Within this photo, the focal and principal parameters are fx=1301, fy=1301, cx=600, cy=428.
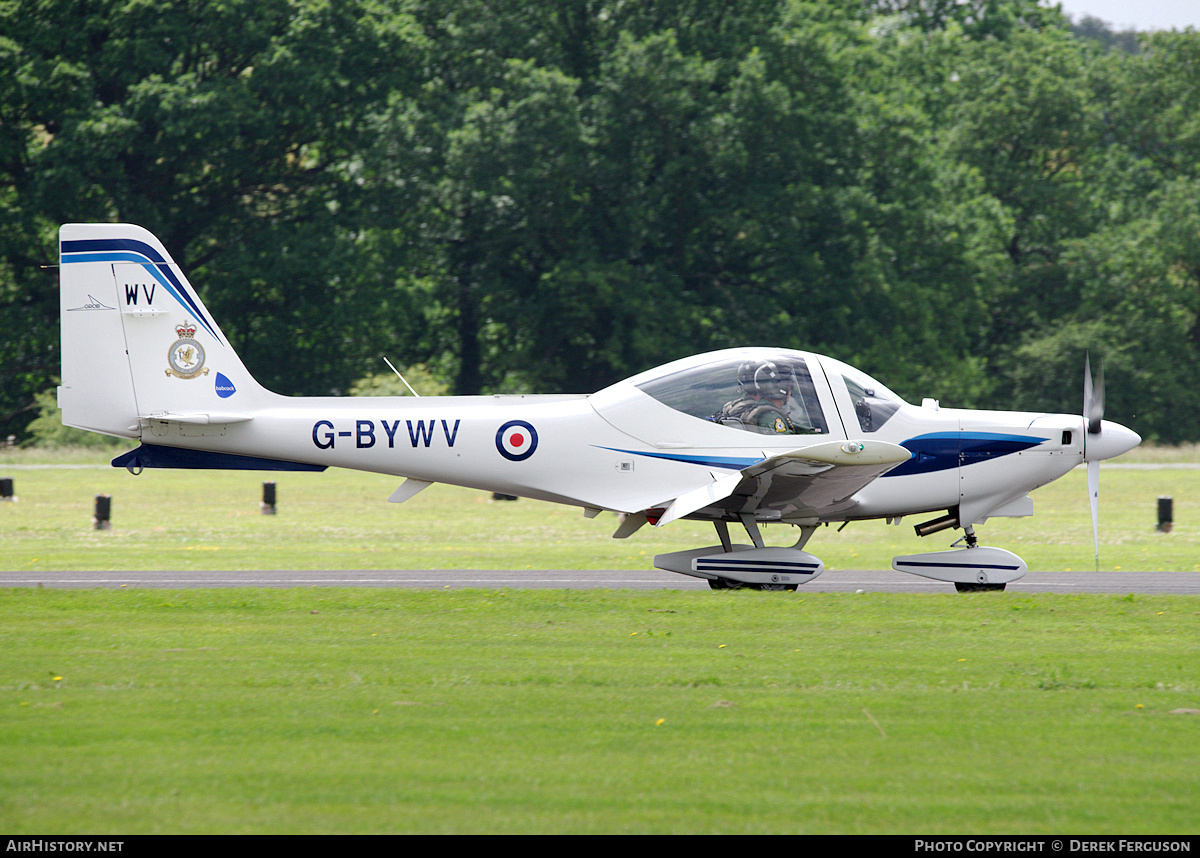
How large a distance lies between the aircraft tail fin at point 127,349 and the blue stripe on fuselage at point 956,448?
679cm

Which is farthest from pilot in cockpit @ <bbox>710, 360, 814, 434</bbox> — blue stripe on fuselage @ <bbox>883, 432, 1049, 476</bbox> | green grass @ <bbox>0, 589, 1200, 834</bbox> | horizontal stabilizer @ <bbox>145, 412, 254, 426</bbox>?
horizontal stabilizer @ <bbox>145, 412, 254, 426</bbox>

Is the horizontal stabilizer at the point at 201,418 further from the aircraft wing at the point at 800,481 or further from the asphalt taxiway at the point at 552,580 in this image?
the aircraft wing at the point at 800,481

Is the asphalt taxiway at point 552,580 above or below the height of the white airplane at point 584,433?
below

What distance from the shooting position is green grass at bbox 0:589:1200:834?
227 inches

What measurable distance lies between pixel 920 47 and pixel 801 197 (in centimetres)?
2135

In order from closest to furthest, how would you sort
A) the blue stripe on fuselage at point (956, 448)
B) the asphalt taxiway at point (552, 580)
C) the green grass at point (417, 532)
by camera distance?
the blue stripe on fuselage at point (956, 448) < the asphalt taxiway at point (552, 580) < the green grass at point (417, 532)

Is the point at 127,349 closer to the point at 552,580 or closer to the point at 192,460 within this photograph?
the point at 192,460

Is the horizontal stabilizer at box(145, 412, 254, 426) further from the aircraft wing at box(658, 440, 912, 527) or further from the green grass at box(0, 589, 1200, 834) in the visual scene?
the aircraft wing at box(658, 440, 912, 527)

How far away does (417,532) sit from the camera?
72.8 ft

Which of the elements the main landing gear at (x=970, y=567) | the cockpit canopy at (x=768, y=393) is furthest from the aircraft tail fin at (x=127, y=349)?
the main landing gear at (x=970, y=567)

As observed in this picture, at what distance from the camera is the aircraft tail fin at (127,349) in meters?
13.2

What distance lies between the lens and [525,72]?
4181cm

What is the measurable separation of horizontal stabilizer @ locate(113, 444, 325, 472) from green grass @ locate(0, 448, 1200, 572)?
10.1 ft

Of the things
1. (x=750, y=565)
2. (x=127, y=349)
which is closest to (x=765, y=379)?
(x=750, y=565)
